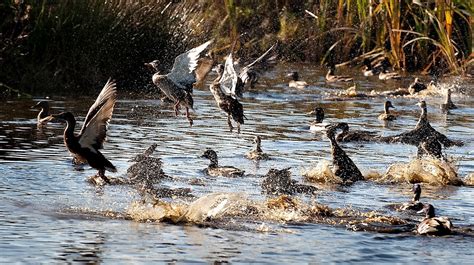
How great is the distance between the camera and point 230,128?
43.0 ft

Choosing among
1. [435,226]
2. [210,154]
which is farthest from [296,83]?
[435,226]

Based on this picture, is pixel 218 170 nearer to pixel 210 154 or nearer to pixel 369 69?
pixel 210 154

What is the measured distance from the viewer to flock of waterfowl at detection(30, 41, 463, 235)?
9750mm

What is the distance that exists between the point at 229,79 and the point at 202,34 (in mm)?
8268

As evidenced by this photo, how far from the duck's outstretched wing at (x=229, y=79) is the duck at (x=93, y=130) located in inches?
130

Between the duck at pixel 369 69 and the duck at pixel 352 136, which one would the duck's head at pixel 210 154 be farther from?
the duck at pixel 369 69

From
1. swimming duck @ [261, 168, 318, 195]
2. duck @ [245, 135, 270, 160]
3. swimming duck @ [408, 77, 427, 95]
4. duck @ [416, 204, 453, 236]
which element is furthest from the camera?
swimming duck @ [408, 77, 427, 95]

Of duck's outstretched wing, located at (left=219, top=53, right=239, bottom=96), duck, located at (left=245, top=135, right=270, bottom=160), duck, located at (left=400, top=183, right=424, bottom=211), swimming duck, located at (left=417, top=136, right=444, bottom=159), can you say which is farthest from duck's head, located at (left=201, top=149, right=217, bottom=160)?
duck, located at (left=400, top=183, right=424, bottom=211)

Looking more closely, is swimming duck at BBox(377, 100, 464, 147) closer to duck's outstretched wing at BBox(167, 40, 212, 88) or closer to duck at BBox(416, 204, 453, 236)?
duck's outstretched wing at BBox(167, 40, 212, 88)

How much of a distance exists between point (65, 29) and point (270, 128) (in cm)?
444

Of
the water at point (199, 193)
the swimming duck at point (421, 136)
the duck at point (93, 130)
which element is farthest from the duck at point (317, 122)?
the duck at point (93, 130)

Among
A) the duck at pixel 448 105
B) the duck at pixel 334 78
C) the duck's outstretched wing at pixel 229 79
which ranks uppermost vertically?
the duck's outstretched wing at pixel 229 79

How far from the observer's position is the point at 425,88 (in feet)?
67.4

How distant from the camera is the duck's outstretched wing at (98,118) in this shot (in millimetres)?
9664
